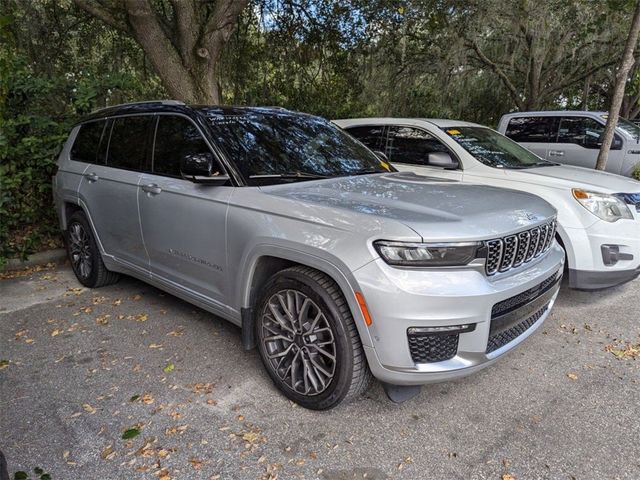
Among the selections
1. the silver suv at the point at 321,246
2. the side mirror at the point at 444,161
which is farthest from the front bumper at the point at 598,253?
the side mirror at the point at 444,161

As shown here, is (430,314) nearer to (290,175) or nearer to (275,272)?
(275,272)

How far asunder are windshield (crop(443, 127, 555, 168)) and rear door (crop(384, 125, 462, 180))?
0.75 feet

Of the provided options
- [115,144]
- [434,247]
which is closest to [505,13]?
[115,144]

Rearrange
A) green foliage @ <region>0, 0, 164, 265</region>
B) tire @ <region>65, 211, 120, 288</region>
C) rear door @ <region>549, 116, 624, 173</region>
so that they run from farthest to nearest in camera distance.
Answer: rear door @ <region>549, 116, 624, 173</region>
green foliage @ <region>0, 0, 164, 265</region>
tire @ <region>65, 211, 120, 288</region>

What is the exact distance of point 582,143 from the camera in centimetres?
941

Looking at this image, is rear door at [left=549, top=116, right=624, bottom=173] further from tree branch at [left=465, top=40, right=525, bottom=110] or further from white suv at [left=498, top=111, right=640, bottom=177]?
tree branch at [left=465, top=40, right=525, bottom=110]

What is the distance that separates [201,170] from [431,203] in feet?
4.77

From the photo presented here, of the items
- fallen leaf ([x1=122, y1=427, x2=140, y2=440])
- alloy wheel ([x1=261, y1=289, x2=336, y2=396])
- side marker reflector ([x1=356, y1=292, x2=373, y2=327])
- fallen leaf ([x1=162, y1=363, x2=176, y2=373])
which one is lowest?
fallen leaf ([x1=162, y1=363, x2=176, y2=373])

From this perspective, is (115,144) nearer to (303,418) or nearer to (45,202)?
(45,202)

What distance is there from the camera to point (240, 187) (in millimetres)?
3107

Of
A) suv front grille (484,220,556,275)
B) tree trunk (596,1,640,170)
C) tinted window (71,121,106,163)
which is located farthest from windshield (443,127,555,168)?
tinted window (71,121,106,163)

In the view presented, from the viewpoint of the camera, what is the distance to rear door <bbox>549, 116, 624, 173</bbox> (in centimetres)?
932

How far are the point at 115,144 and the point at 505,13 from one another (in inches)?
389

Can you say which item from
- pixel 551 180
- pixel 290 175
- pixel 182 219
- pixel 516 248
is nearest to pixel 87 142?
pixel 182 219
